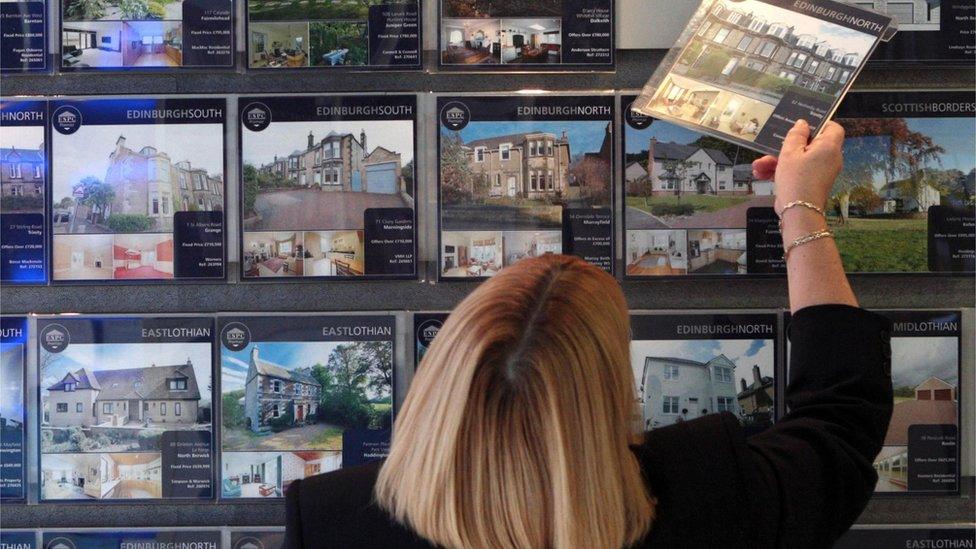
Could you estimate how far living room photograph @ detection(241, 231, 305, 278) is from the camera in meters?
1.80

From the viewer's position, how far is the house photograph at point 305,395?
1808 millimetres

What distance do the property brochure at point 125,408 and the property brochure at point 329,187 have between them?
8.8 inches

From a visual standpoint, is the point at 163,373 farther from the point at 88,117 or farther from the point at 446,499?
the point at 446,499

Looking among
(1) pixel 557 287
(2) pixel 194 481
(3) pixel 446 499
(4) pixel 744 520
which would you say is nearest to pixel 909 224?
(4) pixel 744 520

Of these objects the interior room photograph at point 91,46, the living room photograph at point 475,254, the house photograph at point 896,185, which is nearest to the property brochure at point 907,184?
the house photograph at point 896,185

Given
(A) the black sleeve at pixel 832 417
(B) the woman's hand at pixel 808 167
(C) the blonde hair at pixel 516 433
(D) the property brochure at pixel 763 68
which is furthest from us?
(D) the property brochure at pixel 763 68

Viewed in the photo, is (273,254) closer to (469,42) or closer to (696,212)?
(469,42)

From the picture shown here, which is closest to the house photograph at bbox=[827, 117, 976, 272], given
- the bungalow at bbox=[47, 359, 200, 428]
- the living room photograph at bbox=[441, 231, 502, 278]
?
the living room photograph at bbox=[441, 231, 502, 278]

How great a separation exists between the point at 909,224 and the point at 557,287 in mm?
1076

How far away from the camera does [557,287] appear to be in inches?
39.8

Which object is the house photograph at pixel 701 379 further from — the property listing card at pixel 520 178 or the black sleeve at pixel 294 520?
the black sleeve at pixel 294 520

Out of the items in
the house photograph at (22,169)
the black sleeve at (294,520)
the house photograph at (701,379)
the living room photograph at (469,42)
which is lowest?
the black sleeve at (294,520)

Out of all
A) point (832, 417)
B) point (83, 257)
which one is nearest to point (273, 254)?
point (83, 257)

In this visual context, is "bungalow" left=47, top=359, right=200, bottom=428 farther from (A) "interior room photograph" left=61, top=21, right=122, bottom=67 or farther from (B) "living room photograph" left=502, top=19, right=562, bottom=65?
(B) "living room photograph" left=502, top=19, right=562, bottom=65
